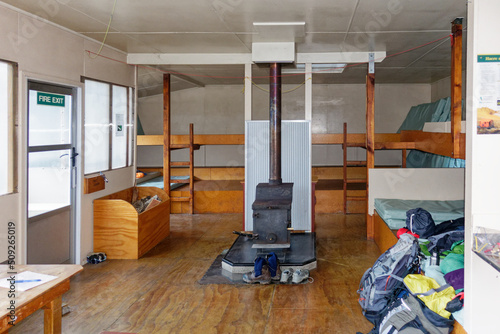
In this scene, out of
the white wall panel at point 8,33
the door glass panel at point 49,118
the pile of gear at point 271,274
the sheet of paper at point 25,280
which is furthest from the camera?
the pile of gear at point 271,274

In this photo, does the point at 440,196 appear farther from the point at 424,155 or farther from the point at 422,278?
the point at 422,278

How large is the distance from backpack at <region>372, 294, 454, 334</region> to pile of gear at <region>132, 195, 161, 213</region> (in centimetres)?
388

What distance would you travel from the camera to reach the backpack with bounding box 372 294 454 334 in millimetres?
3195

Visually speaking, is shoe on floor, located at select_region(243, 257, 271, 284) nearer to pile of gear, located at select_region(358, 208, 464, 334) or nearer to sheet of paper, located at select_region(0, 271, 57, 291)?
pile of gear, located at select_region(358, 208, 464, 334)

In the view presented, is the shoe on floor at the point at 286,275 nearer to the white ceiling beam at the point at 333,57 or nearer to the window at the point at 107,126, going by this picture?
the window at the point at 107,126

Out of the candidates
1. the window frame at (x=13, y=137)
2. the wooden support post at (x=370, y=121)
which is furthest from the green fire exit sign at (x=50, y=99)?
the wooden support post at (x=370, y=121)

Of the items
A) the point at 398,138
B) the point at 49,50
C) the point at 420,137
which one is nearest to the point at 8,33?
the point at 49,50

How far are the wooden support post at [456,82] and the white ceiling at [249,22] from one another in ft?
0.55

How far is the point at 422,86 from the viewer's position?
11.7 meters

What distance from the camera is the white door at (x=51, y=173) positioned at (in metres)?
4.82

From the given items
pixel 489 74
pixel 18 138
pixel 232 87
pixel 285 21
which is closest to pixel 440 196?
pixel 285 21

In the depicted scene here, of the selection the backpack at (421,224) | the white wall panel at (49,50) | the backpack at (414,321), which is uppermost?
the white wall panel at (49,50)

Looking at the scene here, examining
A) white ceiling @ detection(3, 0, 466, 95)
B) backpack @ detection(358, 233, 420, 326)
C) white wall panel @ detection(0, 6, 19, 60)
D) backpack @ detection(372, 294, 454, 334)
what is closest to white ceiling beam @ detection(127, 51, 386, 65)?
white ceiling @ detection(3, 0, 466, 95)

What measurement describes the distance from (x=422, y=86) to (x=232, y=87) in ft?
15.3
